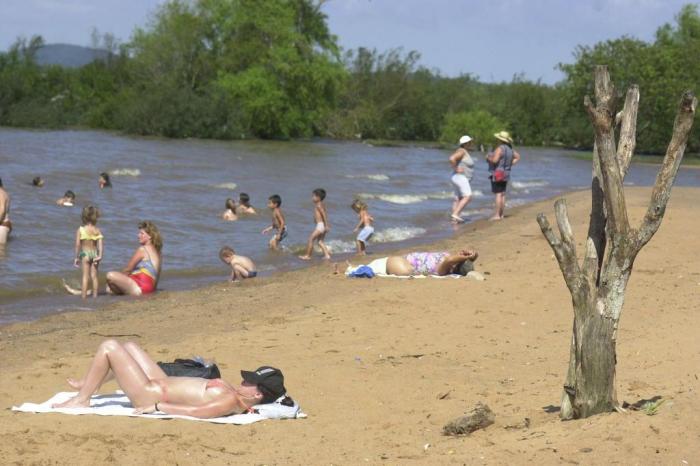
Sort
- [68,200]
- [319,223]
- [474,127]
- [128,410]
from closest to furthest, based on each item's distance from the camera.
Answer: [128,410] < [319,223] < [68,200] < [474,127]

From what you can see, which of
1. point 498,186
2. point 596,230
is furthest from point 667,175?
point 498,186

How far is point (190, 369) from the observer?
7.30 meters

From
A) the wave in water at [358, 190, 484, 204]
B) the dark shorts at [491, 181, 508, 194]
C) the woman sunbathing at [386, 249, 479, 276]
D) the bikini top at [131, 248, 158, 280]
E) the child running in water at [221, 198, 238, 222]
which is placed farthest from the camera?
the wave in water at [358, 190, 484, 204]

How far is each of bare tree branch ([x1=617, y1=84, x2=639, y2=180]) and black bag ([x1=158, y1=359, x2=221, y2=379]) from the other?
3.05m

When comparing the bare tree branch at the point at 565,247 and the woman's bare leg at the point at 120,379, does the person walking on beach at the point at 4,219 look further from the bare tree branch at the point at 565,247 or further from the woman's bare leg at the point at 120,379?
the bare tree branch at the point at 565,247

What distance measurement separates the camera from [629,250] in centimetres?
574

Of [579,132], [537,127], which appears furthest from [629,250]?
[537,127]

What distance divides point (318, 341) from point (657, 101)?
5055 centimetres

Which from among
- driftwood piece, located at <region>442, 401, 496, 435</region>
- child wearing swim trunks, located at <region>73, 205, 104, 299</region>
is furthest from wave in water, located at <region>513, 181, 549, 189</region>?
driftwood piece, located at <region>442, 401, 496, 435</region>

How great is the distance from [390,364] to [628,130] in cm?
314

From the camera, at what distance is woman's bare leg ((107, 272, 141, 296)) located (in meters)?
13.0

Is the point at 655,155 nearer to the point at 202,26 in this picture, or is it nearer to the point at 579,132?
the point at 579,132

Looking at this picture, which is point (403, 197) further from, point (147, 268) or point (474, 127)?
point (474, 127)

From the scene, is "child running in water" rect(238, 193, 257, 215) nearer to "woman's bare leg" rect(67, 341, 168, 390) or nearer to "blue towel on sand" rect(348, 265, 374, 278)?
"blue towel on sand" rect(348, 265, 374, 278)
